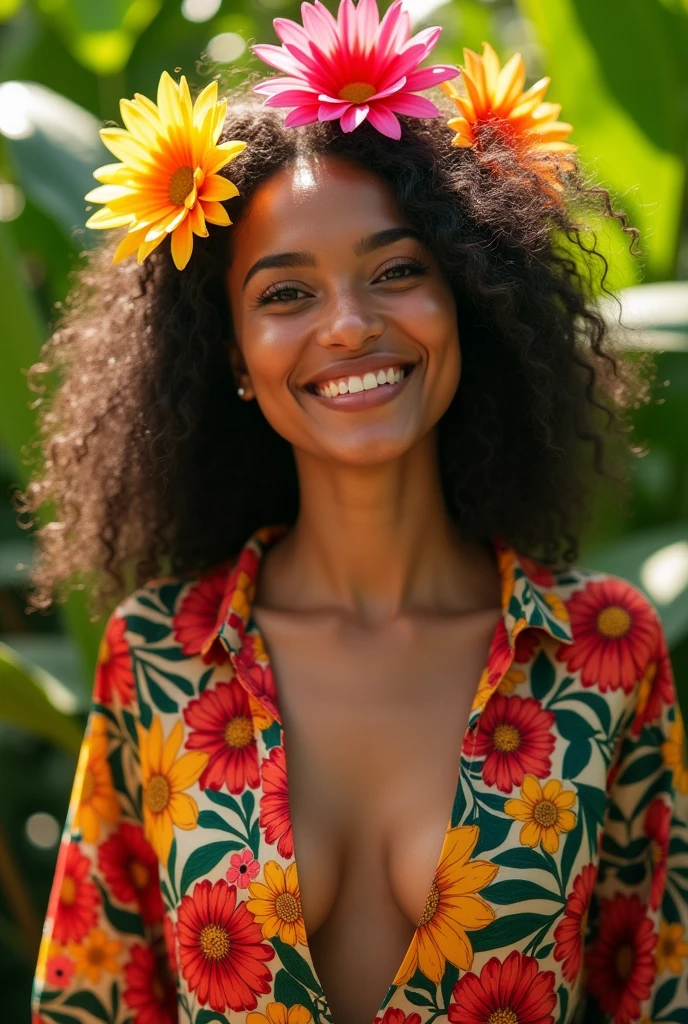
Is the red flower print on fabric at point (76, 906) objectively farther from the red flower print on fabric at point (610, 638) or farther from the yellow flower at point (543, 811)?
the red flower print on fabric at point (610, 638)

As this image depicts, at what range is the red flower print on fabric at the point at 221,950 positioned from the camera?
1182 mm

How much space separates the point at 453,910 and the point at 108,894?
40 cm

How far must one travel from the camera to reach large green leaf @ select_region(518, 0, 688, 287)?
1.89 metres

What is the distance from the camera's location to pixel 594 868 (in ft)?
4.09

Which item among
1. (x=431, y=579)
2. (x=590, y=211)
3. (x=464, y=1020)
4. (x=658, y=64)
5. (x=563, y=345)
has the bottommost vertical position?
(x=464, y=1020)

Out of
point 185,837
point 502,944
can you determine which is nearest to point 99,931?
point 185,837

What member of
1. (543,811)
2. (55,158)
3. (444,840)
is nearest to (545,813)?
(543,811)

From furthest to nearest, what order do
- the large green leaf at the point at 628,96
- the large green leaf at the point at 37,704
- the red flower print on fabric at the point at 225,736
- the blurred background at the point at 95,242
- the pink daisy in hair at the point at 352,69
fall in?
the large green leaf at the point at 628,96, the blurred background at the point at 95,242, the large green leaf at the point at 37,704, the red flower print on fabric at the point at 225,736, the pink daisy in hair at the point at 352,69

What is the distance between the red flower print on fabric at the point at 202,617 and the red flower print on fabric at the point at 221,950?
0.81 feet

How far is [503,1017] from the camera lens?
119 cm

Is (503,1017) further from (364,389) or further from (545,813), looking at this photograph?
(364,389)

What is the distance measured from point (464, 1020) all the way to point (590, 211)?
87 cm

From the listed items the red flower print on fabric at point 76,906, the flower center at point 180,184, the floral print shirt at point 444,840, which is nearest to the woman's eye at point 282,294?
the flower center at point 180,184

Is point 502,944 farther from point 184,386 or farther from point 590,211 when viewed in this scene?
point 590,211
